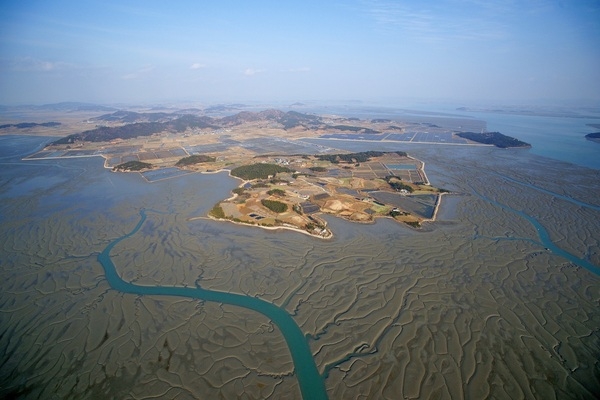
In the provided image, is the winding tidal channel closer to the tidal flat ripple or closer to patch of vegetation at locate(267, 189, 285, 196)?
the tidal flat ripple

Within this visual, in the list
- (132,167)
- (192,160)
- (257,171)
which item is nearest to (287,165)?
(257,171)

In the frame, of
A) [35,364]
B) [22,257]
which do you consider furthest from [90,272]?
[35,364]

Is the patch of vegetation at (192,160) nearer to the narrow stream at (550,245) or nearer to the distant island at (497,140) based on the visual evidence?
the narrow stream at (550,245)

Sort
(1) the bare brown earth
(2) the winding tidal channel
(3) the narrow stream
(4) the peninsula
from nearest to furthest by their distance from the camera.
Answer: (2) the winding tidal channel < (3) the narrow stream < (1) the bare brown earth < (4) the peninsula

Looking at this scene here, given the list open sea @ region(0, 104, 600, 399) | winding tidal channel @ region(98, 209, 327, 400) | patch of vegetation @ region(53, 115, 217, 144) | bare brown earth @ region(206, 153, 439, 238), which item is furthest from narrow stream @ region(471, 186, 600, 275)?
A: patch of vegetation @ region(53, 115, 217, 144)

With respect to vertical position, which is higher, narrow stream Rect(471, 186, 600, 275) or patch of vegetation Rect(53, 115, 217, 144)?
patch of vegetation Rect(53, 115, 217, 144)

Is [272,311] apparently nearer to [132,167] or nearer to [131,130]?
[132,167]
